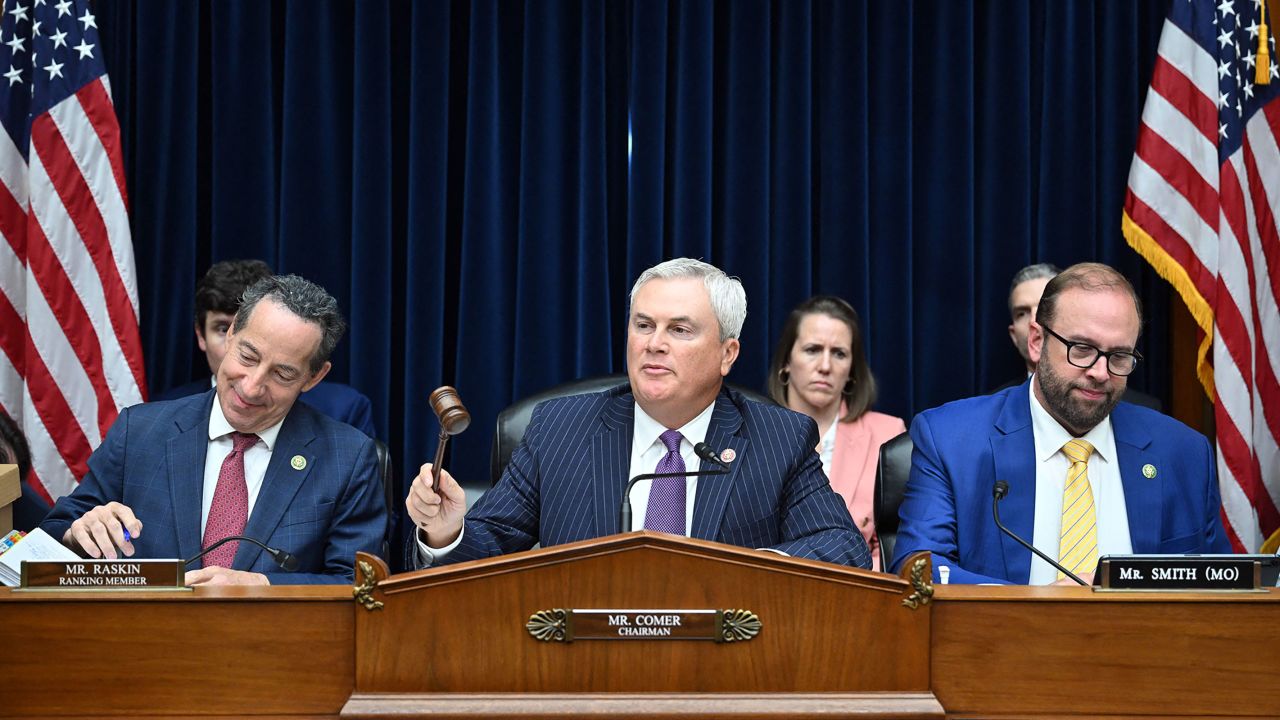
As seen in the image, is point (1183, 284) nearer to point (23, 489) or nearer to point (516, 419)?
point (516, 419)

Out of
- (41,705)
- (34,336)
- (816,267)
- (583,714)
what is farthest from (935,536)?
(34,336)

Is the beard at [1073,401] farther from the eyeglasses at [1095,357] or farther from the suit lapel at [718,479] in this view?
the suit lapel at [718,479]

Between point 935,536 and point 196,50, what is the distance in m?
2.96

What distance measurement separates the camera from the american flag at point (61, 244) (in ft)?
12.4

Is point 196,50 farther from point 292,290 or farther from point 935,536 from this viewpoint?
point 935,536

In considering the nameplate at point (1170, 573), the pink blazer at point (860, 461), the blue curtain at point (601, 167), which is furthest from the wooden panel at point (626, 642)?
the blue curtain at point (601, 167)

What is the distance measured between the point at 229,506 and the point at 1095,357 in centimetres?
182

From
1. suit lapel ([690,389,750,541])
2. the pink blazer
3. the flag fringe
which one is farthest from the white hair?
the flag fringe

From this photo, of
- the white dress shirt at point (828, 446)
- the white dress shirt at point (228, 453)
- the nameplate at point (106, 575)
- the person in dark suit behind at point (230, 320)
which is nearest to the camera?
the nameplate at point (106, 575)

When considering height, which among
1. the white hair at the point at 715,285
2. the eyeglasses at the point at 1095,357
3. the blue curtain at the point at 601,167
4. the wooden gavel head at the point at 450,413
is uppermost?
the blue curtain at the point at 601,167

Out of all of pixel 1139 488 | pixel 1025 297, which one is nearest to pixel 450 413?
pixel 1139 488

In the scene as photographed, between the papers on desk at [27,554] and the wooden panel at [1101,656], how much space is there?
1.29m

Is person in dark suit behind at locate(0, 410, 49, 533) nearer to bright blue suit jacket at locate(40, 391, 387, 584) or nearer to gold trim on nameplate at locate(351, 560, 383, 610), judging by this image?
bright blue suit jacket at locate(40, 391, 387, 584)

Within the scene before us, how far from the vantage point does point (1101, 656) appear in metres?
1.68
